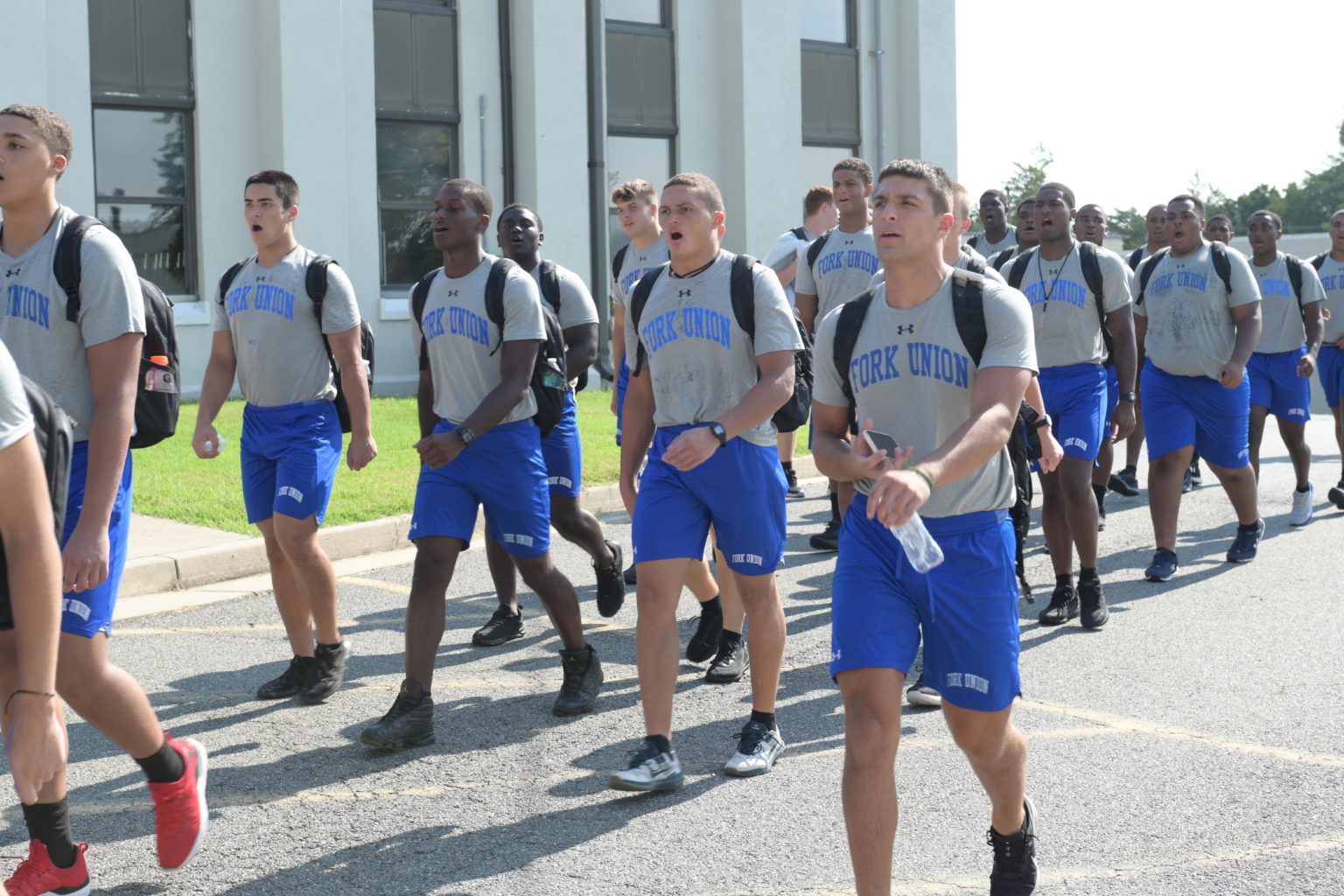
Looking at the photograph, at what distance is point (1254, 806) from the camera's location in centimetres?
473

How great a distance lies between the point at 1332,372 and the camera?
40.7ft

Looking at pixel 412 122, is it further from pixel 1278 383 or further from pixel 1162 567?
pixel 1162 567

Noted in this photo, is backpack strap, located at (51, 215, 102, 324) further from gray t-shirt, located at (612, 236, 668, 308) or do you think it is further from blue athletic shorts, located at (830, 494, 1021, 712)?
gray t-shirt, located at (612, 236, 668, 308)

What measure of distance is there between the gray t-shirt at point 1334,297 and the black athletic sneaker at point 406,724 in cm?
942

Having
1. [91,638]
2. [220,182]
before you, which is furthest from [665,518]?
[220,182]

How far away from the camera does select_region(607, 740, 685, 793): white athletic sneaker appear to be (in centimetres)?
486

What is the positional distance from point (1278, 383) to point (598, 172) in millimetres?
10615

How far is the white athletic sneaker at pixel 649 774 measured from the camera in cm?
486

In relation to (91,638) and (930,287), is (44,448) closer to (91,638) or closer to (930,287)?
(91,638)

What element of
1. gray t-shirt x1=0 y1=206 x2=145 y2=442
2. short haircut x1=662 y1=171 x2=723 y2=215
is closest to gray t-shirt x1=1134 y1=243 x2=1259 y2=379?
short haircut x1=662 y1=171 x2=723 y2=215

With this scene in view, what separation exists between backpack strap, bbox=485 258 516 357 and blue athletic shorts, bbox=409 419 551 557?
39cm

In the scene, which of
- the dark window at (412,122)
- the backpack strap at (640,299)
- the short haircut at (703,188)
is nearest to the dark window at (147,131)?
the dark window at (412,122)

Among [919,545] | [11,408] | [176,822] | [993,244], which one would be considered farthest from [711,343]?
[993,244]

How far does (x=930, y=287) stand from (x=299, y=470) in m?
3.20
